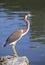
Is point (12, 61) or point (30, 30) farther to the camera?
Result: point (30, 30)

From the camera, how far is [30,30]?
61.9 ft

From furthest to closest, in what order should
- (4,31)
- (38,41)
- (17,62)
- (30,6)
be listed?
A: (30,6) → (4,31) → (38,41) → (17,62)

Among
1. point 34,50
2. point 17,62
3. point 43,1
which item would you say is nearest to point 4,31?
point 34,50

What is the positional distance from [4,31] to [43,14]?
23.3 ft

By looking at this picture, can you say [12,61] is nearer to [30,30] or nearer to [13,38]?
[13,38]

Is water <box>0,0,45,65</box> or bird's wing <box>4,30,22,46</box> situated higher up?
bird's wing <box>4,30,22,46</box>

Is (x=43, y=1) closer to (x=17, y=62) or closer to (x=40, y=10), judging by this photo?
(x=40, y=10)

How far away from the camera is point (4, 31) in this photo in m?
18.4

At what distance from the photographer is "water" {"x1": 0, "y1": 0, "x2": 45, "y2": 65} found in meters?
14.3

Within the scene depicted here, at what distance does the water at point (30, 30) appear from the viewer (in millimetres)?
14270

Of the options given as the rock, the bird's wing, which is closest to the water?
the bird's wing

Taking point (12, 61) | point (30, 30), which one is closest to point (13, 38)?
point (12, 61)

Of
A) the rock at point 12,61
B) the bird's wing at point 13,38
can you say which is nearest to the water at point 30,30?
the bird's wing at point 13,38

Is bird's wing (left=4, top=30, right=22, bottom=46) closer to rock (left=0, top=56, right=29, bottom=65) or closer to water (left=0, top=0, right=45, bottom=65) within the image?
rock (left=0, top=56, right=29, bottom=65)
